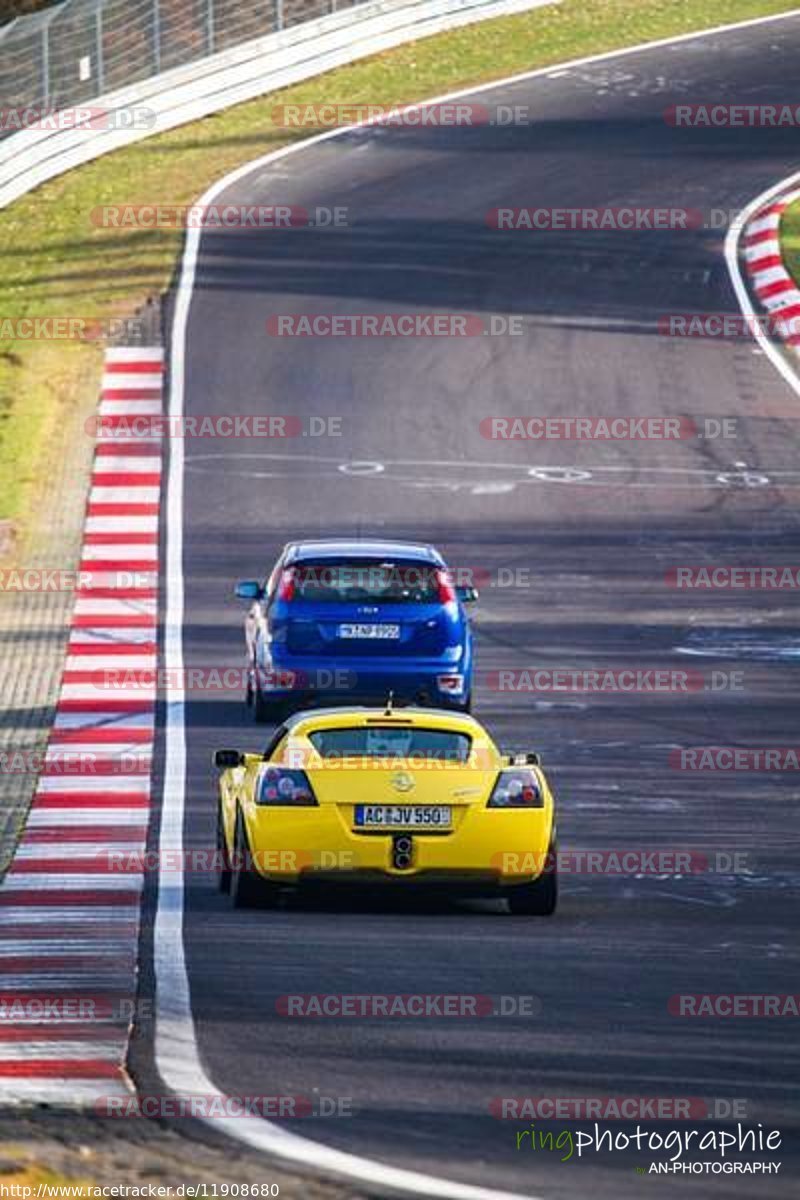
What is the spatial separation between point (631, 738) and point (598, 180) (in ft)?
80.7

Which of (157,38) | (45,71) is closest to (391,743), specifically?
(45,71)

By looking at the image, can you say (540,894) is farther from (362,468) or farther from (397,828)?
(362,468)

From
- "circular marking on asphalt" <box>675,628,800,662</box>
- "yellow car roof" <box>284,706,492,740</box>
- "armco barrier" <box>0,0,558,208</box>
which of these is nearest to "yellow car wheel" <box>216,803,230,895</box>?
"yellow car roof" <box>284,706,492,740</box>

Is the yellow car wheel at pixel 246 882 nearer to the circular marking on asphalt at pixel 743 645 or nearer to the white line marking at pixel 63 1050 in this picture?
the white line marking at pixel 63 1050

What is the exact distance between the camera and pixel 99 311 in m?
41.5

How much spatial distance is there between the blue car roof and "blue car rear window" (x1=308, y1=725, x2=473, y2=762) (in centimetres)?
684

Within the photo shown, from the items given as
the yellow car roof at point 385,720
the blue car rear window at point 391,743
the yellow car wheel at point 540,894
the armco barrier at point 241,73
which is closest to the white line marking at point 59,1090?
the yellow car wheel at point 540,894

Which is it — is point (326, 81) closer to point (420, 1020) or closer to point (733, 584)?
point (733, 584)

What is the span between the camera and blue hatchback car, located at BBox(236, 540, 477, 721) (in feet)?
79.9

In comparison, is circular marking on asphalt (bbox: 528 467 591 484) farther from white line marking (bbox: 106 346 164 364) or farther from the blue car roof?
the blue car roof

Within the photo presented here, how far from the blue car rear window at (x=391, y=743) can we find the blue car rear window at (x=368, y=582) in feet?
20.9

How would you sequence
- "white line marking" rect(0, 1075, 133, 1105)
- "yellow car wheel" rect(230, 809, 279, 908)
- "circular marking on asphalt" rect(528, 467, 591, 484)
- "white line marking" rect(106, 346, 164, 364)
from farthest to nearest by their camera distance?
"white line marking" rect(106, 346, 164, 364), "circular marking on asphalt" rect(528, 467, 591, 484), "yellow car wheel" rect(230, 809, 279, 908), "white line marking" rect(0, 1075, 133, 1105)

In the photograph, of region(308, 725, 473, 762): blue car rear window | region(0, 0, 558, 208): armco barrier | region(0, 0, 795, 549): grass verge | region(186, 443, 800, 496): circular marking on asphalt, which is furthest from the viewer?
region(0, 0, 558, 208): armco barrier

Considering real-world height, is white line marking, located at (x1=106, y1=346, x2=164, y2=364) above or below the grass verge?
below
